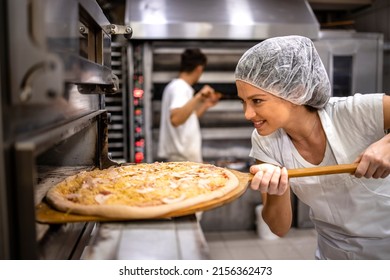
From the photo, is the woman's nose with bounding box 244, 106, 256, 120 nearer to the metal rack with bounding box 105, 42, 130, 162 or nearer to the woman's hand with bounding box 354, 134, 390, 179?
the woman's hand with bounding box 354, 134, 390, 179

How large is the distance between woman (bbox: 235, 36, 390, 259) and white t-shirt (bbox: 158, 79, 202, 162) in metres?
1.54

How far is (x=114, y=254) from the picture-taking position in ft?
2.98

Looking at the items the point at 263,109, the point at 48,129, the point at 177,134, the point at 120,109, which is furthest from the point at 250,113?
the point at 120,109

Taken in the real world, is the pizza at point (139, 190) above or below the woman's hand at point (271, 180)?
below

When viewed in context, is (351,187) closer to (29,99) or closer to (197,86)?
(29,99)

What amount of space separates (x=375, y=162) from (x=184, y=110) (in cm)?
179

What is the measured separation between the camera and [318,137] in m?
1.44

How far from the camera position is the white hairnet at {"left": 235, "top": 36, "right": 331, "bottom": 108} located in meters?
1.31

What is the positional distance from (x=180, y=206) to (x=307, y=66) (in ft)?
2.33

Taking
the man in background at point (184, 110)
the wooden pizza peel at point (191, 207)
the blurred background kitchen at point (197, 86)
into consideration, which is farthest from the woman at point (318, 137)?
the man in background at point (184, 110)

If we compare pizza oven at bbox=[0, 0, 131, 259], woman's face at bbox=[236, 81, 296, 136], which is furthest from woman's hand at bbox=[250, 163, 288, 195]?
pizza oven at bbox=[0, 0, 131, 259]

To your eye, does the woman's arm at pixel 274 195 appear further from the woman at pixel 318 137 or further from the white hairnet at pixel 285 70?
the white hairnet at pixel 285 70

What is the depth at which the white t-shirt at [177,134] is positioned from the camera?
2.93 m
